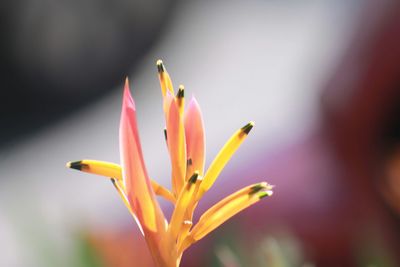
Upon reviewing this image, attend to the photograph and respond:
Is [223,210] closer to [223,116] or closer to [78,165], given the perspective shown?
[78,165]

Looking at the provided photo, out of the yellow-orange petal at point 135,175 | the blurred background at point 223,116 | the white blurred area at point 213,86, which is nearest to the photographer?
the yellow-orange petal at point 135,175

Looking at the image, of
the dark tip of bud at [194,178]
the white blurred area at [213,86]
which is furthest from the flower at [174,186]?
the white blurred area at [213,86]

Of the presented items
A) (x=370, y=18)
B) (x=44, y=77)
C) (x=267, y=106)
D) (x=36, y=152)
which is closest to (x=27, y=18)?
(x=44, y=77)

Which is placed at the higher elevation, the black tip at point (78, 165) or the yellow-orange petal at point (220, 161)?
the black tip at point (78, 165)

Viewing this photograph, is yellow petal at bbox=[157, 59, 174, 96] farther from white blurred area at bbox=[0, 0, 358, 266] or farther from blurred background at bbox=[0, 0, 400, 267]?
white blurred area at bbox=[0, 0, 358, 266]

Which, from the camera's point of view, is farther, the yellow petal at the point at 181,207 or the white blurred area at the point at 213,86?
the white blurred area at the point at 213,86

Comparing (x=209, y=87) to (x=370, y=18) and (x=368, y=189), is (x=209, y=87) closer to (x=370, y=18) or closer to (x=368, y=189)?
(x=370, y=18)

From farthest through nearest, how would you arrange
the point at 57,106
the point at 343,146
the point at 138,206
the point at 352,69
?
the point at 57,106 → the point at 352,69 → the point at 343,146 → the point at 138,206

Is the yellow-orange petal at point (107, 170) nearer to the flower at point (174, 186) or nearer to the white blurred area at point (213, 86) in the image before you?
the flower at point (174, 186)
